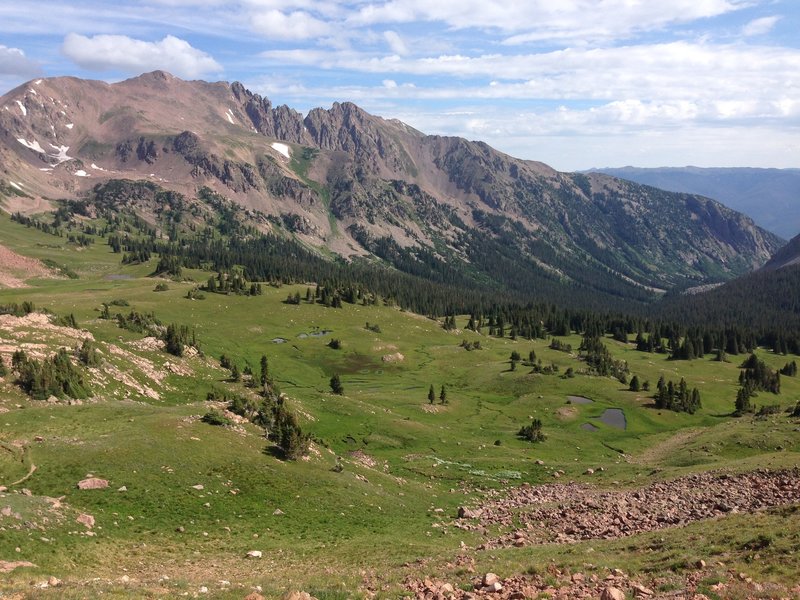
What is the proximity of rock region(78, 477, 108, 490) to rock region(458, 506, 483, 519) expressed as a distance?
89.3 feet

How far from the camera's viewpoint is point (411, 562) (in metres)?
29.9

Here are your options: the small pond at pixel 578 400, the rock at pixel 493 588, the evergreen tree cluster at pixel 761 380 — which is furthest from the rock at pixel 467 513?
the evergreen tree cluster at pixel 761 380

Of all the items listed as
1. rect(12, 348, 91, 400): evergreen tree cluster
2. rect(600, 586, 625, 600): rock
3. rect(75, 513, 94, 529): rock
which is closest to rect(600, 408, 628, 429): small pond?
rect(600, 586, 625, 600): rock

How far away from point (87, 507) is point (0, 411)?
20.1 m

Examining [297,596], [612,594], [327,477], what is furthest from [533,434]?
[297,596]

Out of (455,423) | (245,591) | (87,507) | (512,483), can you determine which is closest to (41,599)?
(245,591)

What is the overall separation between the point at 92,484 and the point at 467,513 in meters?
28.6

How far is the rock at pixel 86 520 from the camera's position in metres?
30.9

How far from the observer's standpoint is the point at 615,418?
102 metres

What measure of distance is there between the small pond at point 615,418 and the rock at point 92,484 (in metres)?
85.6

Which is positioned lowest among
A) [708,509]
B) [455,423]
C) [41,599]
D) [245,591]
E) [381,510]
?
[455,423]

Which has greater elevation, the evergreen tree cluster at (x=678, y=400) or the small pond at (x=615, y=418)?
the evergreen tree cluster at (x=678, y=400)

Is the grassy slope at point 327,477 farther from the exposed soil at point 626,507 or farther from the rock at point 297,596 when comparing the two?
the exposed soil at point 626,507

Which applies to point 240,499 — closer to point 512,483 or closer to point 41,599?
point 41,599
